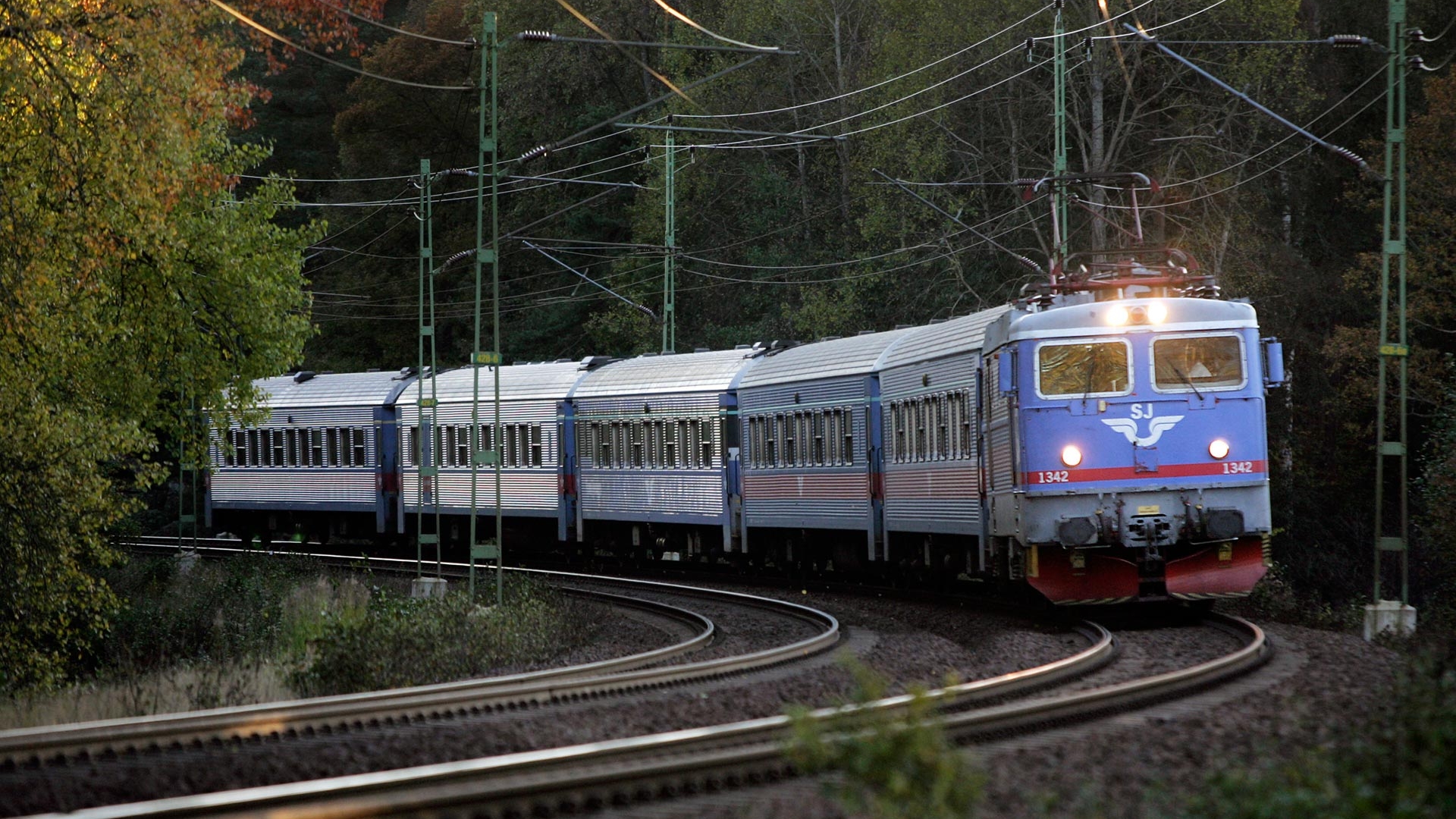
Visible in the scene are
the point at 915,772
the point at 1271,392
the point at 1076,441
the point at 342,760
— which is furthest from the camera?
the point at 1271,392

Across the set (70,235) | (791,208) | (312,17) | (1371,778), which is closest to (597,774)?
(1371,778)

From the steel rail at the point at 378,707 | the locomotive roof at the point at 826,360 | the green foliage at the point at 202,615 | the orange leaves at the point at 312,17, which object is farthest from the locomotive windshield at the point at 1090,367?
the orange leaves at the point at 312,17

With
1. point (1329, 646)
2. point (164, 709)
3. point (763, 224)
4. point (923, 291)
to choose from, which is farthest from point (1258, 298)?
point (164, 709)

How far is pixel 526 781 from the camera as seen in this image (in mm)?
8328

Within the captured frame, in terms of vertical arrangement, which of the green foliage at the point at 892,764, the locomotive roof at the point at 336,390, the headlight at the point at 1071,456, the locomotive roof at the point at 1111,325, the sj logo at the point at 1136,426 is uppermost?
the locomotive roof at the point at 336,390

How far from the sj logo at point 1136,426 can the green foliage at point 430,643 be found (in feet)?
19.0

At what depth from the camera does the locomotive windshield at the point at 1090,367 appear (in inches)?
704

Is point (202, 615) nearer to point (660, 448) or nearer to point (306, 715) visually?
point (660, 448)

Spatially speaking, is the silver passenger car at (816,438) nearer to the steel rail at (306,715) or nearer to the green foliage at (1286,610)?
the green foliage at (1286,610)

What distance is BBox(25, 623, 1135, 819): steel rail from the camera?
7.61 m

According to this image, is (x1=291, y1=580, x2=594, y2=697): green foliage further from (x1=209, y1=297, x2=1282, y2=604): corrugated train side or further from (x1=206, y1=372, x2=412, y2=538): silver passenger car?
(x1=206, y1=372, x2=412, y2=538): silver passenger car

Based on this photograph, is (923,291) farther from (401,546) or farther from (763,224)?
(401,546)

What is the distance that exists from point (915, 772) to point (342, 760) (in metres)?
3.52

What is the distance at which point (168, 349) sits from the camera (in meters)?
26.3
